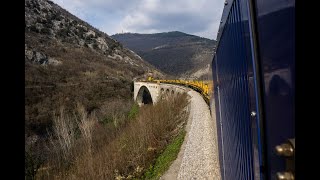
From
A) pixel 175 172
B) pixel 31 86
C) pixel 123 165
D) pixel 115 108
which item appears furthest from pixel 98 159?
pixel 31 86

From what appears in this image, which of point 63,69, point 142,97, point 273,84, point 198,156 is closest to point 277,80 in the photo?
point 273,84

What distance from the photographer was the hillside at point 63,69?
56.0 m

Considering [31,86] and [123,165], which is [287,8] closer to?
[123,165]

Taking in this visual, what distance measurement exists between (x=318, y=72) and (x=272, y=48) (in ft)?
1.14

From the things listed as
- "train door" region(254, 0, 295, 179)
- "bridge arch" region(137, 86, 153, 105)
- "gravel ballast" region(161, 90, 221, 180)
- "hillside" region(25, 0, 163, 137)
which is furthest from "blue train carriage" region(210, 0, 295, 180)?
"bridge arch" region(137, 86, 153, 105)

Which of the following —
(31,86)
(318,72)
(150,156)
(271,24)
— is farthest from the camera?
(31,86)

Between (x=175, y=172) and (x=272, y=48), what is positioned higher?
(x=272, y=48)

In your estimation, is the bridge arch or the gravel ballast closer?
the gravel ballast

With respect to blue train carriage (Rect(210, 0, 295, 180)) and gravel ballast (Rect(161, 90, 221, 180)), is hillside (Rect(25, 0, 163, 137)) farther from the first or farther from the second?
blue train carriage (Rect(210, 0, 295, 180))

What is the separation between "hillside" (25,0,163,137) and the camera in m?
56.0

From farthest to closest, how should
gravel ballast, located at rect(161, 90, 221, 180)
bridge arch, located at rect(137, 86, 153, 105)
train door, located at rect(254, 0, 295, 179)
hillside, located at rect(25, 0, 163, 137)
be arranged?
bridge arch, located at rect(137, 86, 153, 105)
hillside, located at rect(25, 0, 163, 137)
gravel ballast, located at rect(161, 90, 221, 180)
train door, located at rect(254, 0, 295, 179)

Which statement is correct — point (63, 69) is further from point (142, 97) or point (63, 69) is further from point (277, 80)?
point (277, 80)

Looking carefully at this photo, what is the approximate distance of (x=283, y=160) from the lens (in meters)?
1.41

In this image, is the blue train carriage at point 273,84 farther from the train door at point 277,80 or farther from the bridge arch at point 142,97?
the bridge arch at point 142,97
